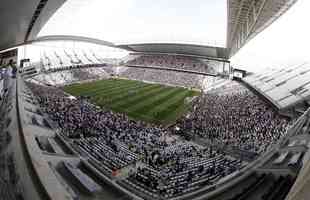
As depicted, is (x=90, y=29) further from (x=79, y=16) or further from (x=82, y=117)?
(x=82, y=117)

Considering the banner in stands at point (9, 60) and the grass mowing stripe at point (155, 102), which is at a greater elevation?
the banner in stands at point (9, 60)

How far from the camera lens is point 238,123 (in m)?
23.9

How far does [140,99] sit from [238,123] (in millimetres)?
16164

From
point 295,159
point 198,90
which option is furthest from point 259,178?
point 198,90

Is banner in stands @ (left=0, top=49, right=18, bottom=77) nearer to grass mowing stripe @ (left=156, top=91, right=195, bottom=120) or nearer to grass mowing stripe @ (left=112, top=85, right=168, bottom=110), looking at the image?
grass mowing stripe @ (left=112, top=85, right=168, bottom=110)

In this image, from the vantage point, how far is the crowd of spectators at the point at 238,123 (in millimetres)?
19797

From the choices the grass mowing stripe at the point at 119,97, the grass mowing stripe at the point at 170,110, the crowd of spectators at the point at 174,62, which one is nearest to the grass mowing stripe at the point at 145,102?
the grass mowing stripe at the point at 170,110

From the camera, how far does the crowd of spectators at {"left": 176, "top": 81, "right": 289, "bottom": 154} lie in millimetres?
19797

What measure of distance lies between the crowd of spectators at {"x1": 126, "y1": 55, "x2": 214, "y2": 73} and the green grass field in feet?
47.3

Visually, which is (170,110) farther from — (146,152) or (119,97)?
(146,152)

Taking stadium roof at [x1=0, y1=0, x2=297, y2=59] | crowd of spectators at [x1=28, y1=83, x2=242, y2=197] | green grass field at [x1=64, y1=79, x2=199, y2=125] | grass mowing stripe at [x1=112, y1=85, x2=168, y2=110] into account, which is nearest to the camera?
crowd of spectators at [x1=28, y1=83, x2=242, y2=197]

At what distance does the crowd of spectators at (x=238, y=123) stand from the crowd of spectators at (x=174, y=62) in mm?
27109

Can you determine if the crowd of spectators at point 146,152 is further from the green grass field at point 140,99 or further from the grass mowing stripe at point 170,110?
the green grass field at point 140,99

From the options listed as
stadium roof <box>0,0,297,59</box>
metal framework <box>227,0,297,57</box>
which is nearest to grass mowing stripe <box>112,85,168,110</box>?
stadium roof <box>0,0,297,59</box>
